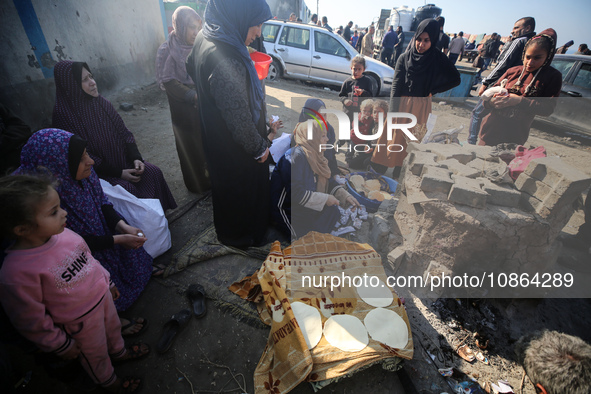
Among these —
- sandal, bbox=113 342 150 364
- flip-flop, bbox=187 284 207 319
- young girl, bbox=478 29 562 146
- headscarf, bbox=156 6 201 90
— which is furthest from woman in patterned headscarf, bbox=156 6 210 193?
young girl, bbox=478 29 562 146

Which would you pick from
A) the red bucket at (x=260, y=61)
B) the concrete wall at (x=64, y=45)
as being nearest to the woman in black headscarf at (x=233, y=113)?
the red bucket at (x=260, y=61)

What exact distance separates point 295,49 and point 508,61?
6.18 meters

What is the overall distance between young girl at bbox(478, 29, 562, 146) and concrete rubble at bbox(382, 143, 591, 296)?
0.93 metres

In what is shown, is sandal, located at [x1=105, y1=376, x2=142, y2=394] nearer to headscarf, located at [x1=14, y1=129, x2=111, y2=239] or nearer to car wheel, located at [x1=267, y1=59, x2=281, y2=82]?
headscarf, located at [x1=14, y1=129, x2=111, y2=239]

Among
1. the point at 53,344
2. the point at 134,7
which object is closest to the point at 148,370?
the point at 53,344

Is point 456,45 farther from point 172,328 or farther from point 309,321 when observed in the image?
point 172,328

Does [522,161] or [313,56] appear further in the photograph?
[313,56]

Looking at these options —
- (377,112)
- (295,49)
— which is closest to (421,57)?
(377,112)

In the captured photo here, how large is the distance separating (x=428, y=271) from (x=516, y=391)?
0.95 metres

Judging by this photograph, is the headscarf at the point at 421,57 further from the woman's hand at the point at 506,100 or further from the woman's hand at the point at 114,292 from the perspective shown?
the woman's hand at the point at 114,292

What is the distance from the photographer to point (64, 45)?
4859 millimetres

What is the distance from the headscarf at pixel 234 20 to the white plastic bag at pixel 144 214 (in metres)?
1.47

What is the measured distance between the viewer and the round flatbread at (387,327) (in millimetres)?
1819

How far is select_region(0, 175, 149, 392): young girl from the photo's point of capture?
121 centimetres
